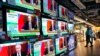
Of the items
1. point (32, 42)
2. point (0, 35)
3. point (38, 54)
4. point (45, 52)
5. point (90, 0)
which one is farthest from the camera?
point (90, 0)

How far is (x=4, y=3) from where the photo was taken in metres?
3.78

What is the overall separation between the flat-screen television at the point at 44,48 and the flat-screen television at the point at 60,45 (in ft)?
2.09

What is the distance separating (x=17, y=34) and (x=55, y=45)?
2902mm

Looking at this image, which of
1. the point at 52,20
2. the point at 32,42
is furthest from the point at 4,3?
the point at 52,20

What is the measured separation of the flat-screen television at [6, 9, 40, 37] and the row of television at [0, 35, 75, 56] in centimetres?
21

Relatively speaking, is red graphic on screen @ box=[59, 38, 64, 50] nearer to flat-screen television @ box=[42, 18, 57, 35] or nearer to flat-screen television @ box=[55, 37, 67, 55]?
flat-screen television @ box=[55, 37, 67, 55]

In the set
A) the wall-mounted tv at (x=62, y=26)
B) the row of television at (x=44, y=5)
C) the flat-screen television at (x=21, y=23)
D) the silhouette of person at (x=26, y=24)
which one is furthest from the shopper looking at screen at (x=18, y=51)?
the wall-mounted tv at (x=62, y=26)

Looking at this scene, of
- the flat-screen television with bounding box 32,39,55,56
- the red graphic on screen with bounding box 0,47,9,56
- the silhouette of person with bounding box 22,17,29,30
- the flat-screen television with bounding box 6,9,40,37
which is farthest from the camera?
the flat-screen television with bounding box 32,39,55,56

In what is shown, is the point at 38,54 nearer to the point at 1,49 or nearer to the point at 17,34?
the point at 17,34

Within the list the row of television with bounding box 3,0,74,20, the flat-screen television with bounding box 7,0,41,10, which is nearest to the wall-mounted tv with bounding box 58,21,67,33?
the row of television with bounding box 3,0,74,20

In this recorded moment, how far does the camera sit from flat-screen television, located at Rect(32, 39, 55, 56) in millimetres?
5195

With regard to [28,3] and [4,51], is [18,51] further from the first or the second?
[28,3]

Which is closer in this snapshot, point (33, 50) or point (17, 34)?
point (17, 34)

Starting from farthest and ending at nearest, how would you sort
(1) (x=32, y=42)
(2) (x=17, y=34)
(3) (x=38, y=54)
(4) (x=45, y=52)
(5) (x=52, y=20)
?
(5) (x=52, y=20) → (4) (x=45, y=52) → (3) (x=38, y=54) → (1) (x=32, y=42) → (2) (x=17, y=34)
